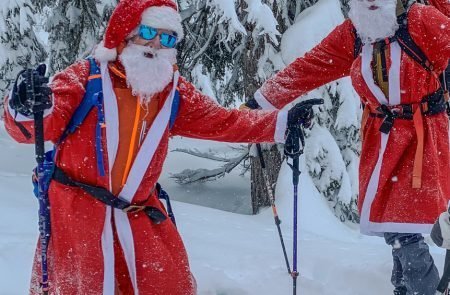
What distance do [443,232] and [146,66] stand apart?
1583mm

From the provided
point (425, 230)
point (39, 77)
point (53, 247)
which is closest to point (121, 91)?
point (39, 77)

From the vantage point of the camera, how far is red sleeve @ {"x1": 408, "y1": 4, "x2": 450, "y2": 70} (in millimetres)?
3352

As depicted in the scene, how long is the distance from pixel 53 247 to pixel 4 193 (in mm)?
4022

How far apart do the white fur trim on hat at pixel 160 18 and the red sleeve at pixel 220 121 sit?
0.33 metres

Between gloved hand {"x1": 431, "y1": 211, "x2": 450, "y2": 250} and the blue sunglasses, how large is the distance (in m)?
1.58

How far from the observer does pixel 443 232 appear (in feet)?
7.87

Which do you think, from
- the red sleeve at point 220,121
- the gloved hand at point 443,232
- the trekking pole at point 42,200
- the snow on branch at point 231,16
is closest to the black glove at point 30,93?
the trekking pole at point 42,200

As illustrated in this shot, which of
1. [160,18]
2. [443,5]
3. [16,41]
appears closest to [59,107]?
[160,18]

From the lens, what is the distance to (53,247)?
2.92 meters

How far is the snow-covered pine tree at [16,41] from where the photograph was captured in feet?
32.9

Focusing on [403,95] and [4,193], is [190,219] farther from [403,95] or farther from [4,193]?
[403,95]

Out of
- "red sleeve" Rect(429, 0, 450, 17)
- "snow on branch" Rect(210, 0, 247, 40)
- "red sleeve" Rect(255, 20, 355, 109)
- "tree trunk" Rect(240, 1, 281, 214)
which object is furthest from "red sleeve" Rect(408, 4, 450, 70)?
"tree trunk" Rect(240, 1, 281, 214)

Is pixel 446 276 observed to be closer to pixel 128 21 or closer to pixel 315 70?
pixel 315 70

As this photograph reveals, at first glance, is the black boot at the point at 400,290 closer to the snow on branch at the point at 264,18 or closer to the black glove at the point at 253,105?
the black glove at the point at 253,105
